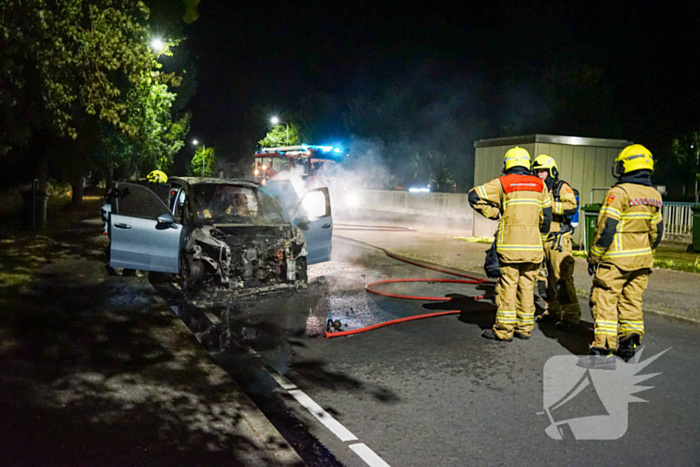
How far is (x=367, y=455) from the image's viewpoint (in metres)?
3.66

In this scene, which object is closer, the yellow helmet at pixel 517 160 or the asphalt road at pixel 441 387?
the asphalt road at pixel 441 387

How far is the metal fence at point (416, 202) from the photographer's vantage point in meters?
25.2

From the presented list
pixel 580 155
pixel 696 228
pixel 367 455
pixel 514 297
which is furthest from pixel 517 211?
pixel 696 228

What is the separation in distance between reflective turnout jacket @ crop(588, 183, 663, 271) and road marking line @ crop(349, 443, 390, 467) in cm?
290

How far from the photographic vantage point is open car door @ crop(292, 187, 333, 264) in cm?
955

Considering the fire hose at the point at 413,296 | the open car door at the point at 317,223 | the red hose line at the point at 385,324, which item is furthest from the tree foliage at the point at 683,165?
the red hose line at the point at 385,324

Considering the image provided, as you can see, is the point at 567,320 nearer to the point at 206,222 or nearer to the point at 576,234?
the point at 206,222

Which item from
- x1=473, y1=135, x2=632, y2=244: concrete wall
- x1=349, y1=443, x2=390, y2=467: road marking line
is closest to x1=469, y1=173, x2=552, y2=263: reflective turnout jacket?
x1=349, y1=443, x2=390, y2=467: road marking line

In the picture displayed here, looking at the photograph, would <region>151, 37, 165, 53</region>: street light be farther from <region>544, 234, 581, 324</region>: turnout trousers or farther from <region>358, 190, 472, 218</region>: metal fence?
<region>544, 234, 581, 324</region>: turnout trousers

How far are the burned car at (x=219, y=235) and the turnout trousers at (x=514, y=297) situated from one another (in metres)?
3.28

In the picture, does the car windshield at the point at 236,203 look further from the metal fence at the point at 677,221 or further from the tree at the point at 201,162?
the tree at the point at 201,162

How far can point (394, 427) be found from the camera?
4.07m

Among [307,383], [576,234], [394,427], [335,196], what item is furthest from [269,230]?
[335,196]

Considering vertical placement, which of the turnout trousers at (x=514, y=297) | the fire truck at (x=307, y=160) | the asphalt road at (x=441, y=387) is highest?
the fire truck at (x=307, y=160)
